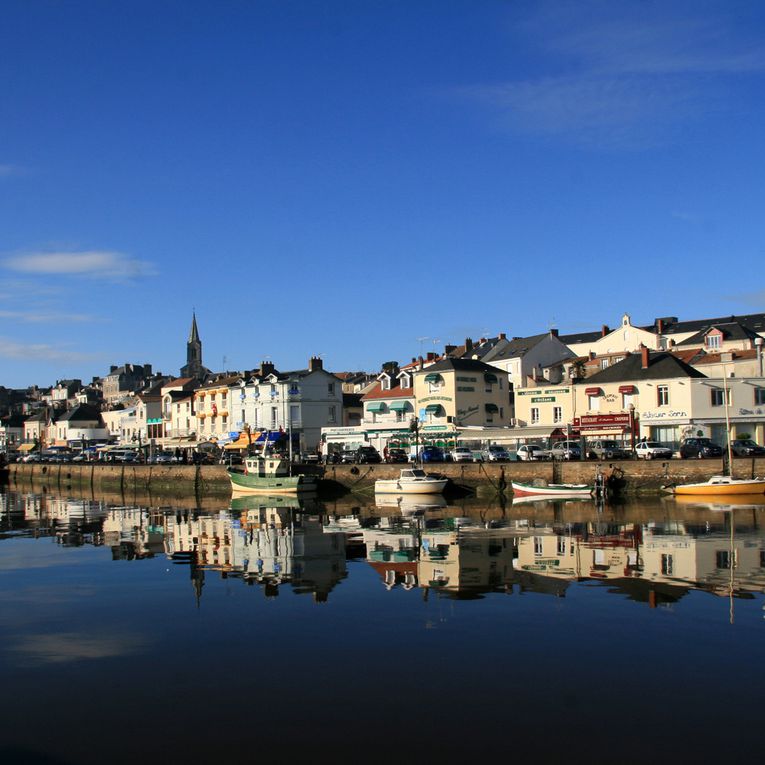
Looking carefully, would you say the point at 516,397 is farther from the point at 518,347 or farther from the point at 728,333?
the point at 728,333

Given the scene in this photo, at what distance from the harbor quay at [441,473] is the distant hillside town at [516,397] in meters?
4.72

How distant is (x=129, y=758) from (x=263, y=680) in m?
3.43

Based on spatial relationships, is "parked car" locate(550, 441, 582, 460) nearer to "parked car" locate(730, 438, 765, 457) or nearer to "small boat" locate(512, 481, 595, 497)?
"small boat" locate(512, 481, 595, 497)

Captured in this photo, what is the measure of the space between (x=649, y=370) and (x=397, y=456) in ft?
69.7

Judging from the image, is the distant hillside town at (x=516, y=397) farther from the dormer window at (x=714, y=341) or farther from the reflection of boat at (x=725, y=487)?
the reflection of boat at (x=725, y=487)

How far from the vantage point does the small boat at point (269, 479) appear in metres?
64.4

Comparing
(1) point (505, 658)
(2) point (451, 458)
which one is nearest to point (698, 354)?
(2) point (451, 458)

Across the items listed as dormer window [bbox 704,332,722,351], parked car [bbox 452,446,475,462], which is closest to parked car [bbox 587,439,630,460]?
parked car [bbox 452,446,475,462]

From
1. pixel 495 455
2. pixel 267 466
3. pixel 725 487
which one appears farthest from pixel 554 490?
pixel 267 466

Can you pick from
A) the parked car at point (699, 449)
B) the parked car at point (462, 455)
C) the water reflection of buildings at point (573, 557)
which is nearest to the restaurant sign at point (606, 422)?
the parked car at point (699, 449)

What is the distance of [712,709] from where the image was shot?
13.0 m

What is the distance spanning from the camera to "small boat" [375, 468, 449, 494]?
5834 cm

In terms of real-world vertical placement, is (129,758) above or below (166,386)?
below

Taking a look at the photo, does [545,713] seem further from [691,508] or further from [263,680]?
[691,508]
